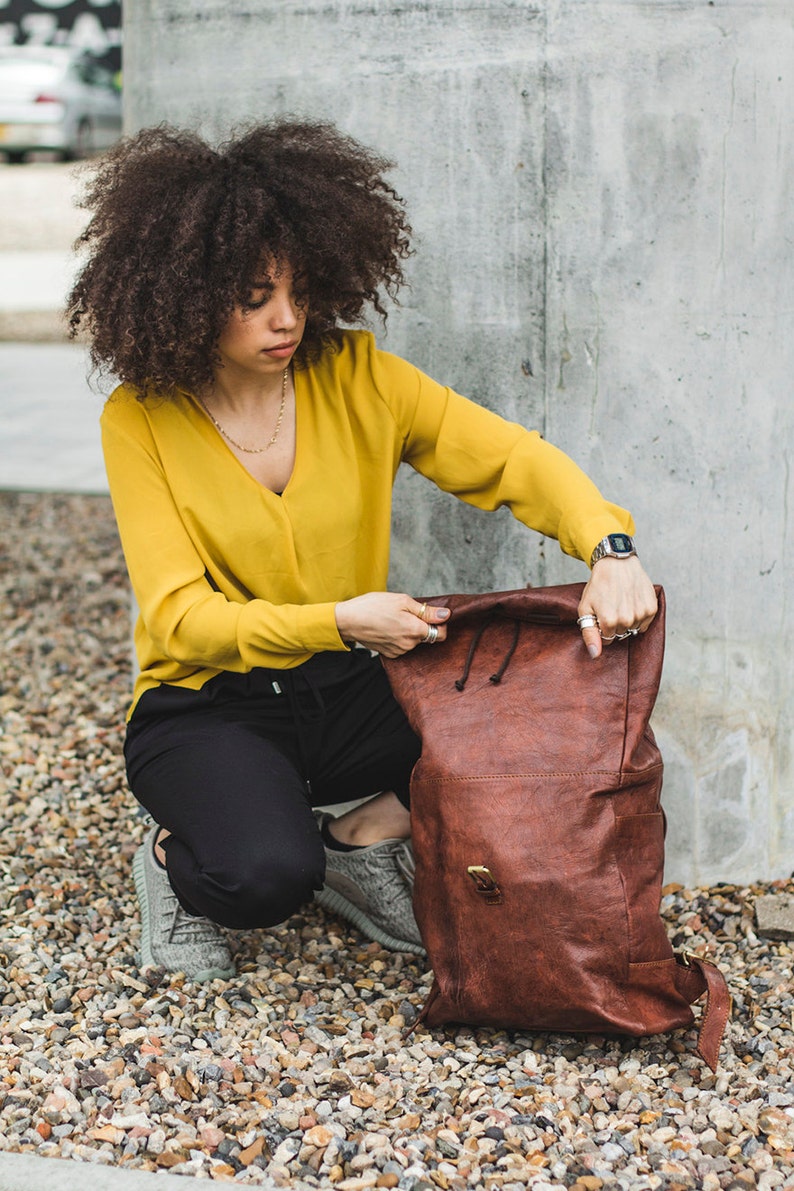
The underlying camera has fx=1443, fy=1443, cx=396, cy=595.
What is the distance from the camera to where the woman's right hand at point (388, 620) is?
2527 millimetres

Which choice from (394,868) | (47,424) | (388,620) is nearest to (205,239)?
(388,620)

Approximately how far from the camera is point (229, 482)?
269 centimetres

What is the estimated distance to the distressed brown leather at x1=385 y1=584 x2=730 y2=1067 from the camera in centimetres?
239

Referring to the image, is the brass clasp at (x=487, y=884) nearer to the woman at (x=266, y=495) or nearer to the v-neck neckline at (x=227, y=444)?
the woman at (x=266, y=495)

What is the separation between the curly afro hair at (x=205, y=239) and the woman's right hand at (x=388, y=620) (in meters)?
0.53

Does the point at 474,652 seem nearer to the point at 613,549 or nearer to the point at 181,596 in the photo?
the point at 613,549

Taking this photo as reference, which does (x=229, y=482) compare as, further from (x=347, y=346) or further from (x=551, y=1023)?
(x=551, y=1023)

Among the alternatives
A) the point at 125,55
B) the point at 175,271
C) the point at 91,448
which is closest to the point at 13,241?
the point at 91,448

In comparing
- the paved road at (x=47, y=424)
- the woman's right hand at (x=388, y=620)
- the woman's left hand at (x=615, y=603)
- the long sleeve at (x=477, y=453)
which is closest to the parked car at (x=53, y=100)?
the paved road at (x=47, y=424)

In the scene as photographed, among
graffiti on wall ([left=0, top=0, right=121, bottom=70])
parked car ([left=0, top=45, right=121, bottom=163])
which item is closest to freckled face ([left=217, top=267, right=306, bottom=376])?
graffiti on wall ([left=0, top=0, right=121, bottom=70])

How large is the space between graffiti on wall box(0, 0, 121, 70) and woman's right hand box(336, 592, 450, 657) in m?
14.1

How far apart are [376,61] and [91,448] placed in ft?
16.4

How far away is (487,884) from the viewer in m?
2.41

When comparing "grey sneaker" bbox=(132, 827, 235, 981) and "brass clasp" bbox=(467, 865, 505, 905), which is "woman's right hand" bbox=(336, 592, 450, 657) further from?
"grey sneaker" bbox=(132, 827, 235, 981)
